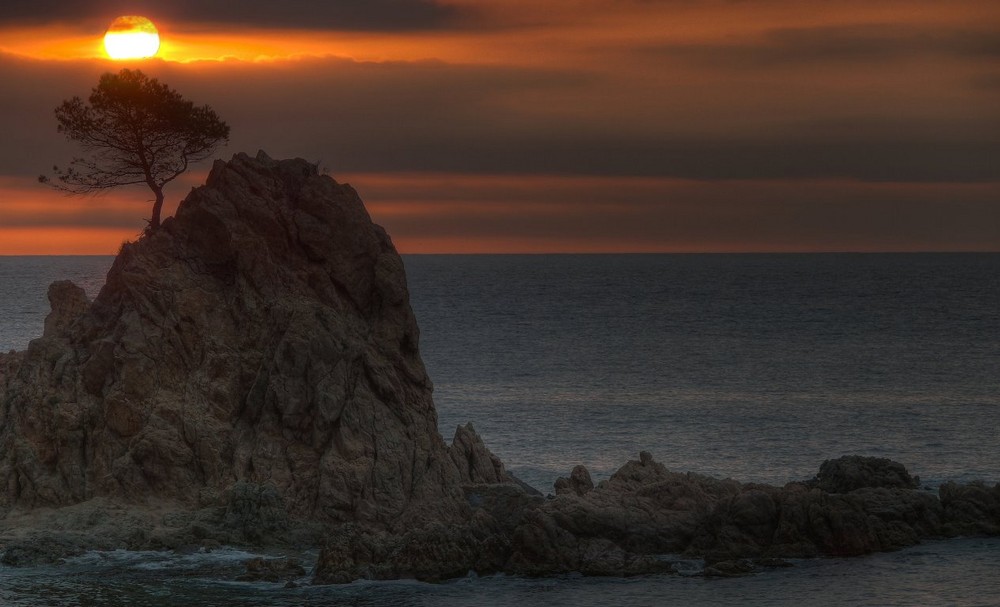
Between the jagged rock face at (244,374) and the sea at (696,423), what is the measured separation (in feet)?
14.1

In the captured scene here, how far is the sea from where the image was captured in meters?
45.2

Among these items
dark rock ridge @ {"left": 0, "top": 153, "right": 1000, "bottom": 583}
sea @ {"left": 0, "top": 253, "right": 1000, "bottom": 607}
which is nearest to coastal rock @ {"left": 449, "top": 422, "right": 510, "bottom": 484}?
dark rock ridge @ {"left": 0, "top": 153, "right": 1000, "bottom": 583}

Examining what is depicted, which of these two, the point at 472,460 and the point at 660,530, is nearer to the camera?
the point at 660,530

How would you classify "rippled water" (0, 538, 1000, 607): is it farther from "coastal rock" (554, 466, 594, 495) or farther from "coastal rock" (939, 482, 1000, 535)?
"coastal rock" (554, 466, 594, 495)

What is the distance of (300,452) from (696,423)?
4165 centimetres

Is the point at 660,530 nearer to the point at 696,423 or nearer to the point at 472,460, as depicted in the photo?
the point at 472,460

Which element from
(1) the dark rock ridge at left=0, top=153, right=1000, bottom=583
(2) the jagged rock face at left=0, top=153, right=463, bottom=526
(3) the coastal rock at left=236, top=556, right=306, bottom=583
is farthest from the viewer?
(2) the jagged rock face at left=0, top=153, right=463, bottom=526

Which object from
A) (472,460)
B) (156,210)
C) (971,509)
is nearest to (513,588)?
(472,460)

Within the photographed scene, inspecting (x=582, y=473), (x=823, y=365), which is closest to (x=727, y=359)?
(x=823, y=365)

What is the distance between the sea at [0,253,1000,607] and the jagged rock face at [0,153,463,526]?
4.31 metres

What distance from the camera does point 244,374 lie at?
54.2m

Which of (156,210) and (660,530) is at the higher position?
(156,210)

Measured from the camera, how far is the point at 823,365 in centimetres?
13462

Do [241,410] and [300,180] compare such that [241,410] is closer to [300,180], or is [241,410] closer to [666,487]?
[300,180]
